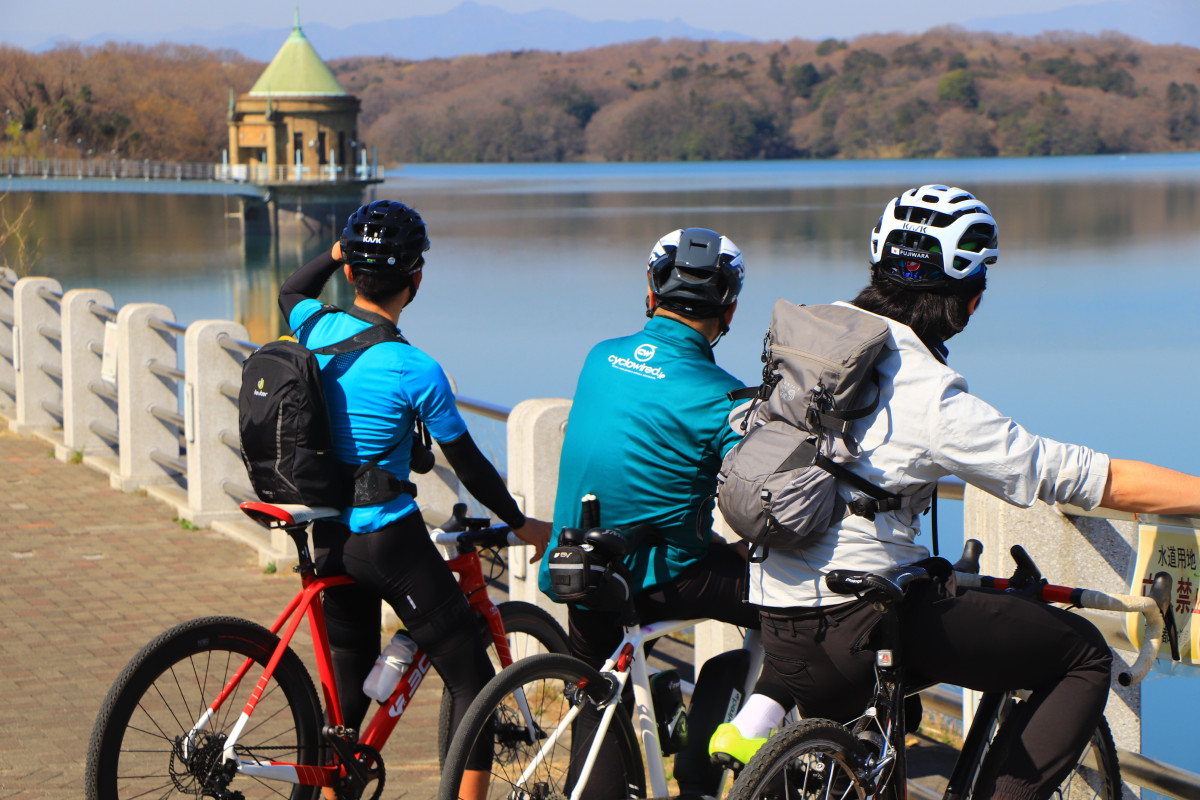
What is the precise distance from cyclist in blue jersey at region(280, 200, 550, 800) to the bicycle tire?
0.35 meters

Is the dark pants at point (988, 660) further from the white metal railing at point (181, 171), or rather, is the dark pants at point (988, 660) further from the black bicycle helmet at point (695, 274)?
the white metal railing at point (181, 171)

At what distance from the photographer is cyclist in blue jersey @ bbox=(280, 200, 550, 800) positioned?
12.4 feet

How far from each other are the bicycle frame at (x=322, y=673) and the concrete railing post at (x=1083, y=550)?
1.56 meters

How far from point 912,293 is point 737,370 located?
27.9 metres

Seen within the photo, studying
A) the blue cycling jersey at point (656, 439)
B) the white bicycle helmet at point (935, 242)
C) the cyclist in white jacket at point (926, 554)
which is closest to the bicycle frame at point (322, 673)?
the blue cycling jersey at point (656, 439)

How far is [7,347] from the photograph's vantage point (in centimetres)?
1397

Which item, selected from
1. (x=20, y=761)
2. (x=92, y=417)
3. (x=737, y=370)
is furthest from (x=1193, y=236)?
(x=20, y=761)

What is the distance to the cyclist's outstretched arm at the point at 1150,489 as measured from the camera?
297 cm

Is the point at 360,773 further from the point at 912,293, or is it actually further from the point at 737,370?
the point at 737,370

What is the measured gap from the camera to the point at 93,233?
4161 inches

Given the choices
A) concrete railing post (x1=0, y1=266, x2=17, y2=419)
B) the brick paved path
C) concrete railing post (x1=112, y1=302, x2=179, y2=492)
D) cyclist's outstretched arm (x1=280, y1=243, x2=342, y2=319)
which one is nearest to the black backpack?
cyclist's outstretched arm (x1=280, y1=243, x2=342, y2=319)

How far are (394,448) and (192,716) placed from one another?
97cm

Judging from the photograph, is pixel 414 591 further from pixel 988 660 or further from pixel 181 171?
pixel 181 171

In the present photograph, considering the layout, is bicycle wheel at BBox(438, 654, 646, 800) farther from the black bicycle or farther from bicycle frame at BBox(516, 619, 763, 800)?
the black bicycle
